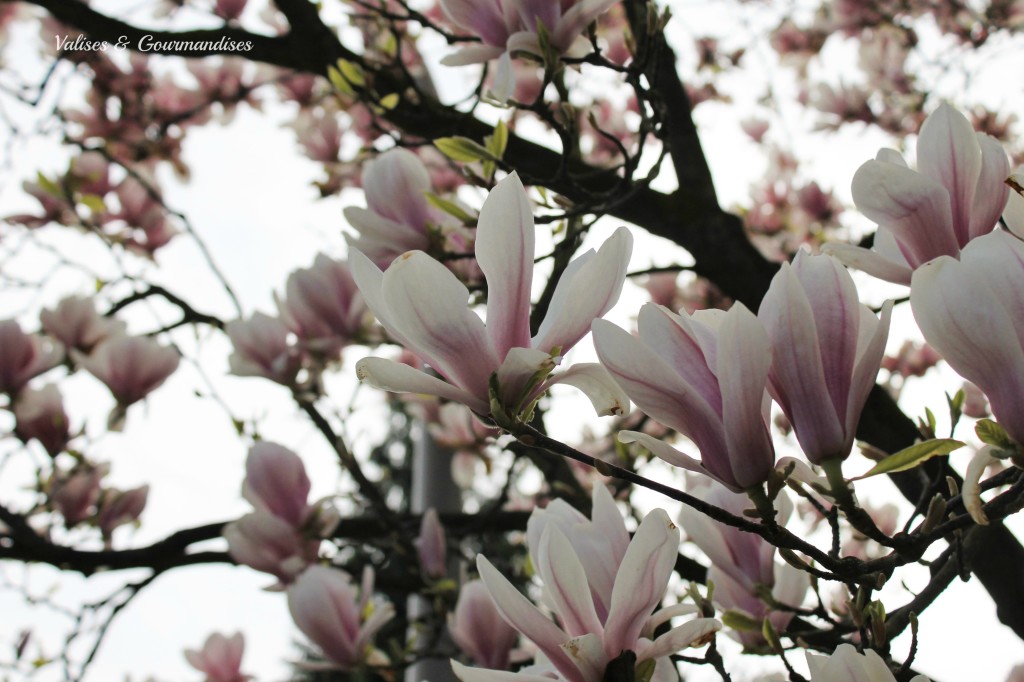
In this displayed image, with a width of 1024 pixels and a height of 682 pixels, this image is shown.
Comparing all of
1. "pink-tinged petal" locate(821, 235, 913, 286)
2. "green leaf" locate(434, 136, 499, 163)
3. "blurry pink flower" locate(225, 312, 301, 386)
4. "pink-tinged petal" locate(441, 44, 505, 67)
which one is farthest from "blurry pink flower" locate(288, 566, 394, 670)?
"pink-tinged petal" locate(821, 235, 913, 286)

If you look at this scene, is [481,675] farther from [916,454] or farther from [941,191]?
[941,191]

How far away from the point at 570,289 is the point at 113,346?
128 cm

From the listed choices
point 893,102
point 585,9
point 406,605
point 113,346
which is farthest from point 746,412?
point 893,102

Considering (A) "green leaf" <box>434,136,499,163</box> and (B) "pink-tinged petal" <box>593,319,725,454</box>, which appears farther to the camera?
Result: (A) "green leaf" <box>434,136,499,163</box>

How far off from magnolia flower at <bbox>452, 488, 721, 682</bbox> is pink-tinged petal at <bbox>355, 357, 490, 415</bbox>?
0.37 ft

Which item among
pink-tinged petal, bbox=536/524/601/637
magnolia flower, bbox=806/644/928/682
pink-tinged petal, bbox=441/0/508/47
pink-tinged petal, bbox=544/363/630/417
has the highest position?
pink-tinged petal, bbox=441/0/508/47

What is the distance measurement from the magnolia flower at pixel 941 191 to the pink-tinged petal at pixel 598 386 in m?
0.19

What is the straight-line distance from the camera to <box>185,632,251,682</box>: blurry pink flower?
1.47 m

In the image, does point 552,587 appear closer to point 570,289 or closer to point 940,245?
point 570,289

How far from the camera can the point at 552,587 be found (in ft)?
1.69

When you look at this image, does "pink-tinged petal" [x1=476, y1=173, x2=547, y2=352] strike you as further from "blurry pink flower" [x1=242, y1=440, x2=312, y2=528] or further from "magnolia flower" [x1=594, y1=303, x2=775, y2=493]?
"blurry pink flower" [x1=242, y1=440, x2=312, y2=528]

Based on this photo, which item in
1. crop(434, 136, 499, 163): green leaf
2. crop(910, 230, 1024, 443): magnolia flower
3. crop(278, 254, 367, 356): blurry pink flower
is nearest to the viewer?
crop(910, 230, 1024, 443): magnolia flower

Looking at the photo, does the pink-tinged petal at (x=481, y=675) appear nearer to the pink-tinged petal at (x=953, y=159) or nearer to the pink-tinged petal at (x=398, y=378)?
the pink-tinged petal at (x=398, y=378)

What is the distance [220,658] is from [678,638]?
47.5 inches
